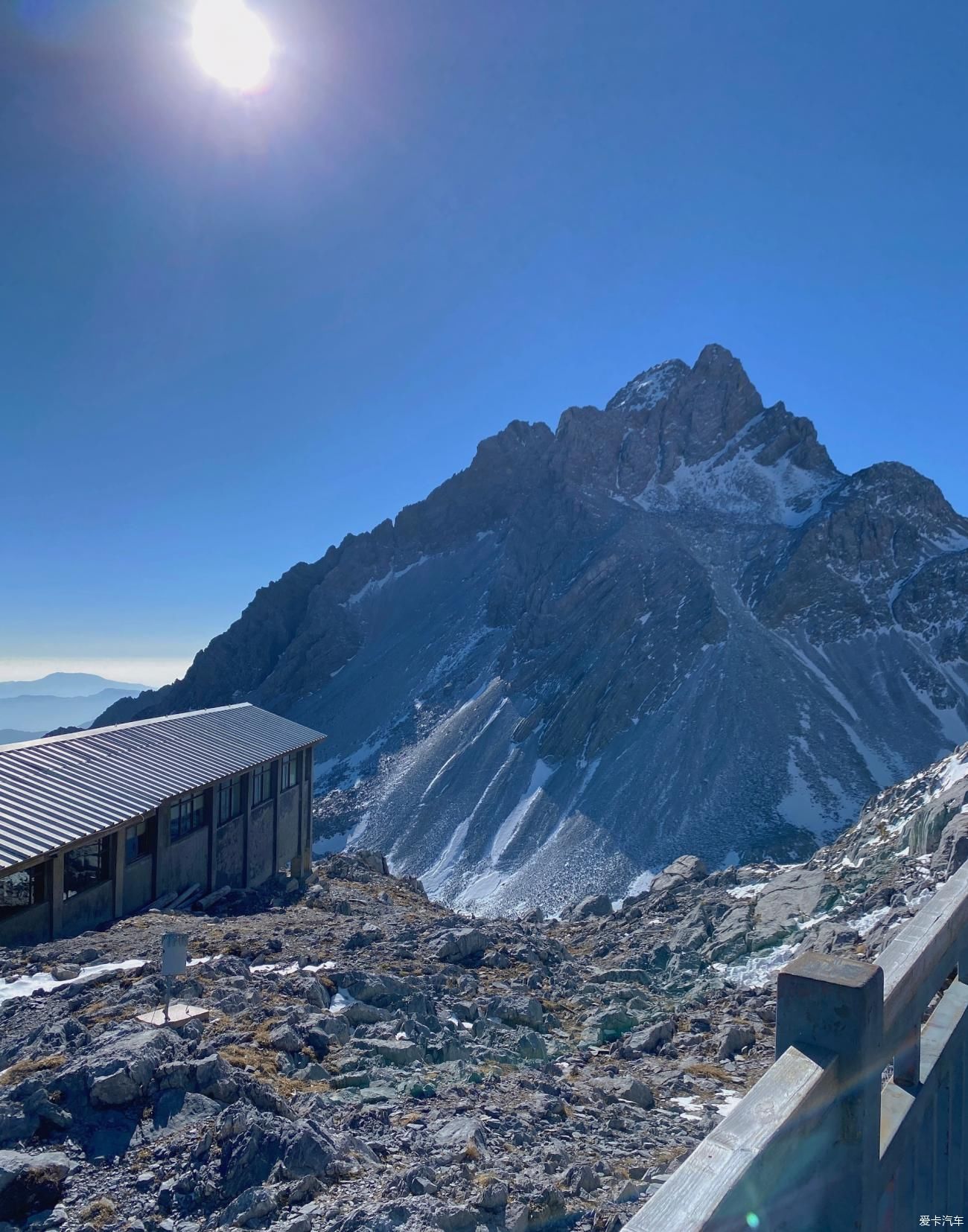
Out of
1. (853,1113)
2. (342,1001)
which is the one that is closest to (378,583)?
(342,1001)

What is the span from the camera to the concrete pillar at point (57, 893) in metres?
13.5

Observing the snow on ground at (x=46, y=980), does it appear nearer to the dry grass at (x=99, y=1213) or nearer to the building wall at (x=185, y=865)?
the building wall at (x=185, y=865)

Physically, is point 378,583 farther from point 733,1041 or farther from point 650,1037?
point 733,1041

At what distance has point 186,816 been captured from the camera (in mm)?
18531

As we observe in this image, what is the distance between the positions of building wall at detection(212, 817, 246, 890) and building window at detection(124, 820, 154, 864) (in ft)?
10.1

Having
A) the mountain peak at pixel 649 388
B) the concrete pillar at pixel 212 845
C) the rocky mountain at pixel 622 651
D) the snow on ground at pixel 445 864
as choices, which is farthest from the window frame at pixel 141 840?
the mountain peak at pixel 649 388

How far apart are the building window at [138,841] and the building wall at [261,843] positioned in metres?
5.30

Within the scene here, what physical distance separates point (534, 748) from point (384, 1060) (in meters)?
47.3

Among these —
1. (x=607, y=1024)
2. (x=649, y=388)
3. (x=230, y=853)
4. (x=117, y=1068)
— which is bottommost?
(x=607, y=1024)

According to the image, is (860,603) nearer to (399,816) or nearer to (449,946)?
(399,816)

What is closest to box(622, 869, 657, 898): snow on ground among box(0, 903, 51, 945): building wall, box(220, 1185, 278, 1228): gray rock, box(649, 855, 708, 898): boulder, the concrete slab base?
box(649, 855, 708, 898): boulder

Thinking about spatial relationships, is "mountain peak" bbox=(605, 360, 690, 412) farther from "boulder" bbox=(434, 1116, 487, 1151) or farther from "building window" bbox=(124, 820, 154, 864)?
"boulder" bbox=(434, 1116, 487, 1151)

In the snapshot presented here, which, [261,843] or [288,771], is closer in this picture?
[261,843]

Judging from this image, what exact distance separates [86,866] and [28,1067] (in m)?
9.58
